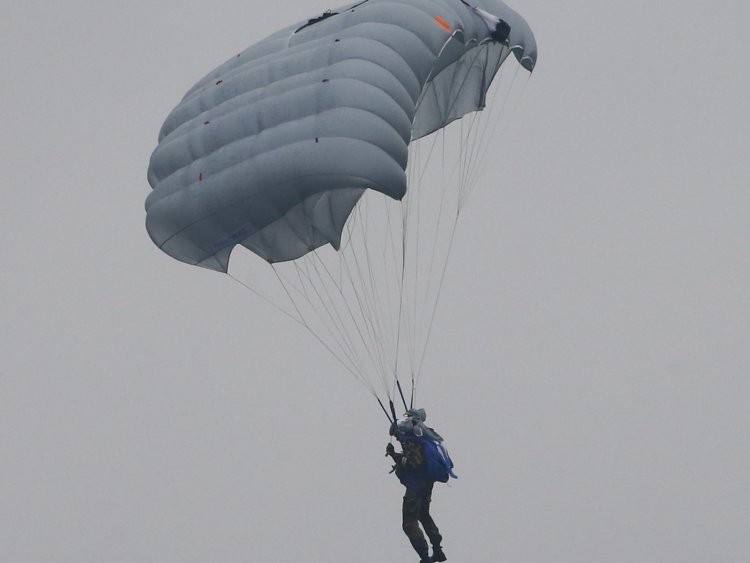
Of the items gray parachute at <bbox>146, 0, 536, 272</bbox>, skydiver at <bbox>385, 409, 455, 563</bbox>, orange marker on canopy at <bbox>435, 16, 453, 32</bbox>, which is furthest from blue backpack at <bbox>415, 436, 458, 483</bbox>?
orange marker on canopy at <bbox>435, 16, 453, 32</bbox>

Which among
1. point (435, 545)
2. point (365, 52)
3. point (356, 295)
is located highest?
point (365, 52)

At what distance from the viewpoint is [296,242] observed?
30188 mm

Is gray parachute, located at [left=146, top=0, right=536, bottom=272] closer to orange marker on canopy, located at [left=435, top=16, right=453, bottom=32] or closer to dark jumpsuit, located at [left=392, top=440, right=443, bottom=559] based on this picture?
orange marker on canopy, located at [left=435, top=16, right=453, bottom=32]

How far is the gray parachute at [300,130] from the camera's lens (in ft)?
90.2

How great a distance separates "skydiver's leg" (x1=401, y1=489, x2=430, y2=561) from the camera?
28891mm

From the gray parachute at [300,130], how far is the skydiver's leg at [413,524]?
13.6 feet

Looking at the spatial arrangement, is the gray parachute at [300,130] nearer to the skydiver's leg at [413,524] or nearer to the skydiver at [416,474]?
the skydiver at [416,474]

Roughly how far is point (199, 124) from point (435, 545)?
7.54 metres

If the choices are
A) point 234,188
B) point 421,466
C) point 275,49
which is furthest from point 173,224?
point 421,466

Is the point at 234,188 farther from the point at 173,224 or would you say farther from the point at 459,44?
the point at 459,44

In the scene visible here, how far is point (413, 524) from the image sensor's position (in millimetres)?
28906

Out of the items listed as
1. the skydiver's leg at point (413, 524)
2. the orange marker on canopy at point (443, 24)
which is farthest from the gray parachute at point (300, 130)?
the skydiver's leg at point (413, 524)

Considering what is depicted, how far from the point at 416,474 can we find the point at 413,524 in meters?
0.78

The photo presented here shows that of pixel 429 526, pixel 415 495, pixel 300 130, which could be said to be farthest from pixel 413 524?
Answer: pixel 300 130
